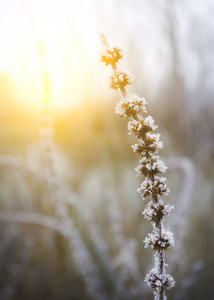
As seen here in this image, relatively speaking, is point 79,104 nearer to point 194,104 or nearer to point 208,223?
point 194,104

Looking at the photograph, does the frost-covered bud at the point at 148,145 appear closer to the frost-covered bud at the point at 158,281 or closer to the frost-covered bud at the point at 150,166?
the frost-covered bud at the point at 150,166

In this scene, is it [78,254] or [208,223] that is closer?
[78,254]

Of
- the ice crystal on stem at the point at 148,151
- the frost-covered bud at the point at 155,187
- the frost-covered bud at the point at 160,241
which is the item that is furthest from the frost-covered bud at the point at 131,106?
the frost-covered bud at the point at 160,241

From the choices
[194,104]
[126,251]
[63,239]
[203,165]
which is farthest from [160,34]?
[63,239]

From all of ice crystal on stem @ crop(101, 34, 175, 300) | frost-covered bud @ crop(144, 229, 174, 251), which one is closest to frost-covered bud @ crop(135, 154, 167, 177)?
ice crystal on stem @ crop(101, 34, 175, 300)

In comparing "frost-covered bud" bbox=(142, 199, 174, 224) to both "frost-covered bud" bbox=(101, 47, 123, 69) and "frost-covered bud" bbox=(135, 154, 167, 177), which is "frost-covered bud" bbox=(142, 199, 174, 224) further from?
"frost-covered bud" bbox=(101, 47, 123, 69)

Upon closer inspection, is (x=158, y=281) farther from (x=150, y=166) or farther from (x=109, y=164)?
(x=109, y=164)

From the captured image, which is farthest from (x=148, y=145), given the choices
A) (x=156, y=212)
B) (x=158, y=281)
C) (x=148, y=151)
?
(x=158, y=281)
